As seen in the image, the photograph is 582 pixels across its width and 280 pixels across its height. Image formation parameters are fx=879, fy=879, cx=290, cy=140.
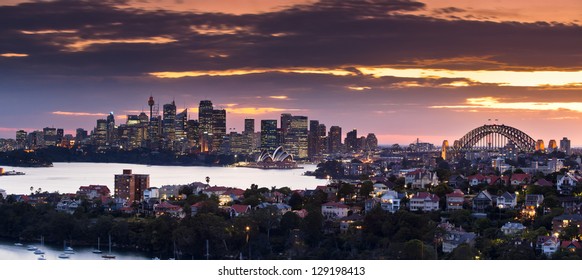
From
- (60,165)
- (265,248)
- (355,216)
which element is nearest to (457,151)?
(60,165)

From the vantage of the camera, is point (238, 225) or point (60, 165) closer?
point (238, 225)

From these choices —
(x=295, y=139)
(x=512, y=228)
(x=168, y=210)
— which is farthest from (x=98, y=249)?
(x=295, y=139)

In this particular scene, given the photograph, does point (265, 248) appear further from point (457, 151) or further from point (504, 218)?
point (457, 151)

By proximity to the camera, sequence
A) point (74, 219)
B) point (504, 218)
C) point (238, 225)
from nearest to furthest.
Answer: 1. point (238, 225)
2. point (504, 218)
3. point (74, 219)
